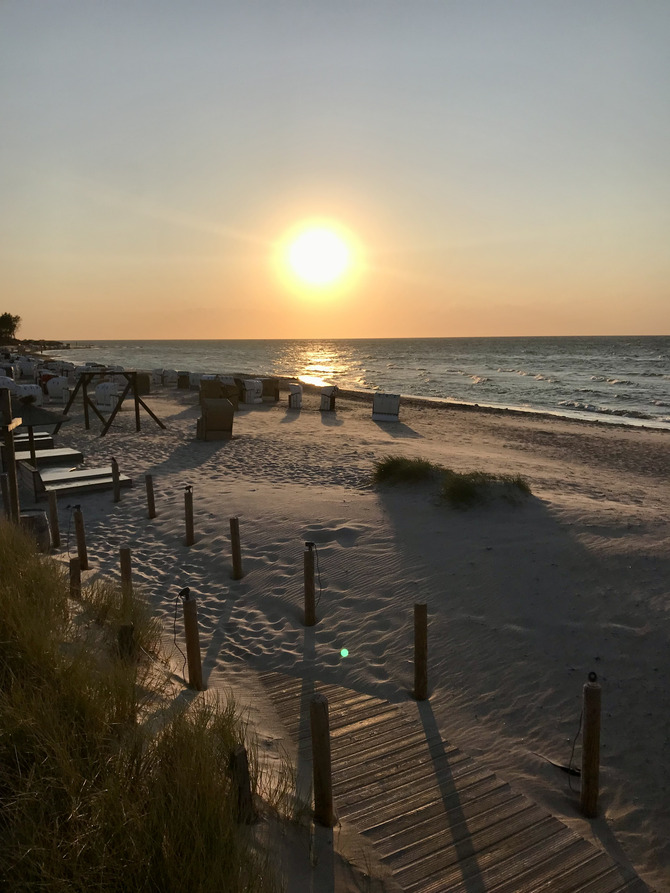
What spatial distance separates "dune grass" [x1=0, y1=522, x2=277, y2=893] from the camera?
2.57 meters

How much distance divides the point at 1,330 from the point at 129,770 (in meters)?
110

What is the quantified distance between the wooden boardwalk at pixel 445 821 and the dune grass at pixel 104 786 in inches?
33.4

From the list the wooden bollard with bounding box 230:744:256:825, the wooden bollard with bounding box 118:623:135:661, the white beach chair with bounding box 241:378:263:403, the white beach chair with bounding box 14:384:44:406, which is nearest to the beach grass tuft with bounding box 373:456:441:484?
the wooden bollard with bounding box 118:623:135:661

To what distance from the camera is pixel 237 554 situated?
862 cm

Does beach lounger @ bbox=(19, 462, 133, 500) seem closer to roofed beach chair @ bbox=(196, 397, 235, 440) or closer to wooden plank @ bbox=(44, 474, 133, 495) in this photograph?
wooden plank @ bbox=(44, 474, 133, 495)

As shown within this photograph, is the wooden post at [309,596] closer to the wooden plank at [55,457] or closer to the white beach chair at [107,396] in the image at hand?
the wooden plank at [55,457]

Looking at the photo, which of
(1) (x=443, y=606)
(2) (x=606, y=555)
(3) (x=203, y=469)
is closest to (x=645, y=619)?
(2) (x=606, y=555)

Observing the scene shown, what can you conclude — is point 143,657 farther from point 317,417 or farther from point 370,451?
point 317,417

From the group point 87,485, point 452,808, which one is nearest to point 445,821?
point 452,808

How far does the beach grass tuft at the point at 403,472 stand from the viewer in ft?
39.7

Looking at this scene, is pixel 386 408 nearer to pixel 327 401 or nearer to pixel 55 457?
pixel 327 401

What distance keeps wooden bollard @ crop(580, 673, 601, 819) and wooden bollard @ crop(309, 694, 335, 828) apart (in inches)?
74.0

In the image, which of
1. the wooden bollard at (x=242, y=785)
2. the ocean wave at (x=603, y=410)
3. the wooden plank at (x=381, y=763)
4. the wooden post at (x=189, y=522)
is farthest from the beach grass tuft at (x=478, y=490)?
the ocean wave at (x=603, y=410)

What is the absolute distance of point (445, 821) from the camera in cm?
385
